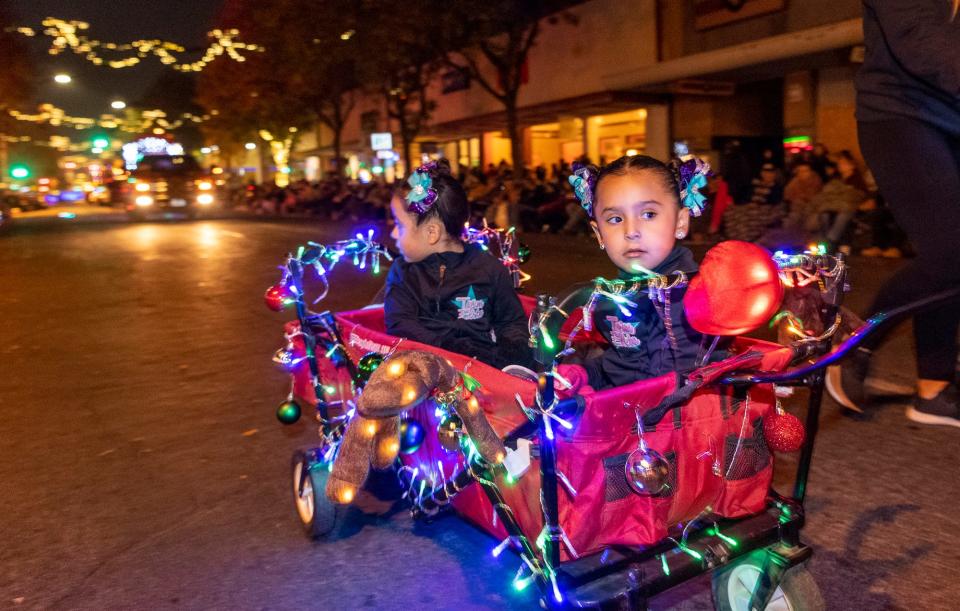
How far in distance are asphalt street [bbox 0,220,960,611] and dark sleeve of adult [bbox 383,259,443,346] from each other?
0.76 metres

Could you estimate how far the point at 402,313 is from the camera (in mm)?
3275

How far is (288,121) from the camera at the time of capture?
40625 millimetres

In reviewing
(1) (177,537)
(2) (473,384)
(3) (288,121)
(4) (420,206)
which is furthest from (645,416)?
(3) (288,121)

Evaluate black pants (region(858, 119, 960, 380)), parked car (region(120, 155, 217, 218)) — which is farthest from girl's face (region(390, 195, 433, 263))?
parked car (region(120, 155, 217, 218))

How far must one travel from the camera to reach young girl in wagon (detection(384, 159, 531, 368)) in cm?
331

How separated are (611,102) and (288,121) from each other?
78.4ft

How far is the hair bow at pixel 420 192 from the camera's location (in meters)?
3.15

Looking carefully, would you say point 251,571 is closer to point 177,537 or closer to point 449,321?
point 177,537

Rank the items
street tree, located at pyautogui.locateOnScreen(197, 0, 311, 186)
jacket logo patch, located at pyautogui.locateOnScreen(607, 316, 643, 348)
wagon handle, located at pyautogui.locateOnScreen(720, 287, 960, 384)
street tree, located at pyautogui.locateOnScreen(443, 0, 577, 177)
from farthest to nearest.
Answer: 1. street tree, located at pyautogui.locateOnScreen(197, 0, 311, 186)
2. street tree, located at pyautogui.locateOnScreen(443, 0, 577, 177)
3. jacket logo patch, located at pyautogui.locateOnScreen(607, 316, 643, 348)
4. wagon handle, located at pyautogui.locateOnScreen(720, 287, 960, 384)

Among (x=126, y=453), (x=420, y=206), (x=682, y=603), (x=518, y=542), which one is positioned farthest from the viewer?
(x=126, y=453)

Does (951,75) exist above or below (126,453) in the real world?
above

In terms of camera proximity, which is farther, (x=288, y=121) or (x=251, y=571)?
(x=288, y=121)

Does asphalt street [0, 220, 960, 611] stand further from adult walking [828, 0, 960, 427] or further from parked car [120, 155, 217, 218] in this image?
parked car [120, 155, 217, 218]

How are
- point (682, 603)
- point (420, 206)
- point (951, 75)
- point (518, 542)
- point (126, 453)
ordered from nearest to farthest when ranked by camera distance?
point (518, 542) → point (682, 603) → point (951, 75) → point (420, 206) → point (126, 453)
